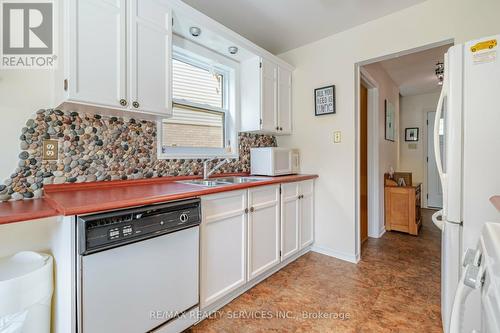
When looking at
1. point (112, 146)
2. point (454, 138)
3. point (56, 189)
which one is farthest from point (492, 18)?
point (56, 189)

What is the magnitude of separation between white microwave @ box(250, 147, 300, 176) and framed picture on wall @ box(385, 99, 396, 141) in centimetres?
192

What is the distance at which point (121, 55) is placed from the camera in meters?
1.54

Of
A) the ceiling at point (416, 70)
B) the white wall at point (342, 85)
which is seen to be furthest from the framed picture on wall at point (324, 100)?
the ceiling at point (416, 70)

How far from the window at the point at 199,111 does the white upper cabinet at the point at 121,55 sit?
1.53 feet

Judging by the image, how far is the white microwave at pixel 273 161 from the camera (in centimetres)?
260

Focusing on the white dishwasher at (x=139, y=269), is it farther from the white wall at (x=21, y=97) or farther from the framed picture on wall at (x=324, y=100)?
the framed picture on wall at (x=324, y=100)

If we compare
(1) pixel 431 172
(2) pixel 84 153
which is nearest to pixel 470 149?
(2) pixel 84 153

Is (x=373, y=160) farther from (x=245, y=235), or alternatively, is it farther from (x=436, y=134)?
(x=245, y=235)

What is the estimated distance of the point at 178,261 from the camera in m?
1.44

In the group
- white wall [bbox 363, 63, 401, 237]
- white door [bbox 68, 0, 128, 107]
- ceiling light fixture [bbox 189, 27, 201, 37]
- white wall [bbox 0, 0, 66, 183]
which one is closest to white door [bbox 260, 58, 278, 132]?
ceiling light fixture [bbox 189, 27, 201, 37]

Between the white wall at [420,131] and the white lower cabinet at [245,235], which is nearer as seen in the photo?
the white lower cabinet at [245,235]

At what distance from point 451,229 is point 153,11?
7.68 ft

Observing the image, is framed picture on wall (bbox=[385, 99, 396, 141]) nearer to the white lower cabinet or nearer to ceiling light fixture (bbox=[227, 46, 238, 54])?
the white lower cabinet

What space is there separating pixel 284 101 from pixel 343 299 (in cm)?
213
